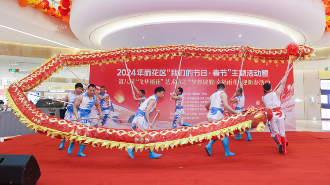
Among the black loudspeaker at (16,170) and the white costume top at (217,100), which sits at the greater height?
the white costume top at (217,100)

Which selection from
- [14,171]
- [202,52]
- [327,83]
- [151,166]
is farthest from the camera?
[327,83]

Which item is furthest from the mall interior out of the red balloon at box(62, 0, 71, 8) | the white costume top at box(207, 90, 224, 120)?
the white costume top at box(207, 90, 224, 120)

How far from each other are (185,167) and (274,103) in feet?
7.01

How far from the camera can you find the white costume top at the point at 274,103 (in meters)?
3.86

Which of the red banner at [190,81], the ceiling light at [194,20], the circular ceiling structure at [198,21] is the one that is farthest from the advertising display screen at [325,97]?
the ceiling light at [194,20]

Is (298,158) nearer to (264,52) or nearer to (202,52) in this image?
(264,52)

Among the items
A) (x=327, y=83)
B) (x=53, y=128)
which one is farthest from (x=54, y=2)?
(x=327, y=83)

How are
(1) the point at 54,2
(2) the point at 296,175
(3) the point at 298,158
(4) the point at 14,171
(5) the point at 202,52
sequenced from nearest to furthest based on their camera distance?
1. (4) the point at 14,171
2. (2) the point at 296,175
3. (5) the point at 202,52
4. (3) the point at 298,158
5. (1) the point at 54,2

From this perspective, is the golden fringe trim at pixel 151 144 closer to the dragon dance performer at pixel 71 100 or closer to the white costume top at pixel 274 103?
the white costume top at pixel 274 103

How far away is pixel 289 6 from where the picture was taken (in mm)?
4730

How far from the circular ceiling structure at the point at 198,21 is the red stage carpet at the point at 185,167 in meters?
3.06

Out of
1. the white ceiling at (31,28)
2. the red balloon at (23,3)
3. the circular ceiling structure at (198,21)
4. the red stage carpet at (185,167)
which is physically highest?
the red balloon at (23,3)

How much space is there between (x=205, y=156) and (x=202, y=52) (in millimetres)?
1758

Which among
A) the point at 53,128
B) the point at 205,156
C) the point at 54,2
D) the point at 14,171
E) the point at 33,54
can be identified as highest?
the point at 54,2
